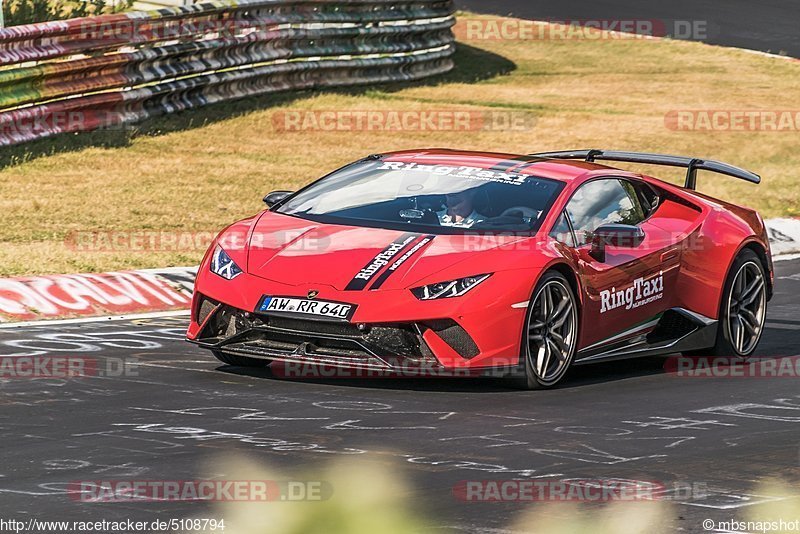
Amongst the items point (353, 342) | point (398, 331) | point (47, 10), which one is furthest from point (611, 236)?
point (47, 10)

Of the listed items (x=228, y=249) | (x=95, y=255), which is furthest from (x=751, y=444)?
(x=95, y=255)

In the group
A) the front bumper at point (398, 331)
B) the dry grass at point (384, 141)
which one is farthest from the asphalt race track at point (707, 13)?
the front bumper at point (398, 331)

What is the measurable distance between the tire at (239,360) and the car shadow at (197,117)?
23.6 feet

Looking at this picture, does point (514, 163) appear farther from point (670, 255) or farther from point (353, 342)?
point (353, 342)

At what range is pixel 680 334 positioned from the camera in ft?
31.9

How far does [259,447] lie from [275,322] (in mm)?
1505

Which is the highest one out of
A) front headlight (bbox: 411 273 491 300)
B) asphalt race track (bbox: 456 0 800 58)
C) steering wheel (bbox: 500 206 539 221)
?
asphalt race track (bbox: 456 0 800 58)

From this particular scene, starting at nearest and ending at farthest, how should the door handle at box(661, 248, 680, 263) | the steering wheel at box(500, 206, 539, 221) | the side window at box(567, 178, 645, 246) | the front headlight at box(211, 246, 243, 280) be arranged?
the front headlight at box(211, 246, 243, 280)
the steering wheel at box(500, 206, 539, 221)
the side window at box(567, 178, 645, 246)
the door handle at box(661, 248, 680, 263)

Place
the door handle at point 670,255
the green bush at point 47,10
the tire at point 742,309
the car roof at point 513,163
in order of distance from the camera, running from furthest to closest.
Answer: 1. the green bush at point 47,10
2. the tire at point 742,309
3. the door handle at point 670,255
4. the car roof at point 513,163

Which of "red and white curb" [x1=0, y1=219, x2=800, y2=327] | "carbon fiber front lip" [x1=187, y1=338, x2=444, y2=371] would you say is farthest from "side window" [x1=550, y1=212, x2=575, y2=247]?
"red and white curb" [x1=0, y1=219, x2=800, y2=327]

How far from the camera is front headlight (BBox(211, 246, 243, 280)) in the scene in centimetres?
846

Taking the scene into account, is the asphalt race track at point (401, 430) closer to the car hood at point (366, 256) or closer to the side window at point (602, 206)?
Answer: the car hood at point (366, 256)

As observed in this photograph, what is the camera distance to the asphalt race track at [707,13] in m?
27.3

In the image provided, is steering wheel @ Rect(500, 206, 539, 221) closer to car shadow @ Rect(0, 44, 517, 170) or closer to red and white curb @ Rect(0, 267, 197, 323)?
red and white curb @ Rect(0, 267, 197, 323)
